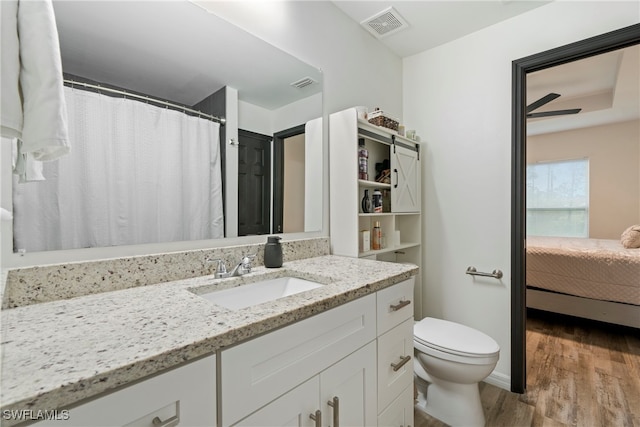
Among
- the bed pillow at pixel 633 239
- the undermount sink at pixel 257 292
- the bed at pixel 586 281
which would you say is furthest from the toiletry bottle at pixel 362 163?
the bed pillow at pixel 633 239

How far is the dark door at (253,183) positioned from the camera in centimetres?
140

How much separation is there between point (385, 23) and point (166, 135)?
1.66 m

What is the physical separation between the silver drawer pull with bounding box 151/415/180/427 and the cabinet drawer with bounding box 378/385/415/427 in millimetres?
849

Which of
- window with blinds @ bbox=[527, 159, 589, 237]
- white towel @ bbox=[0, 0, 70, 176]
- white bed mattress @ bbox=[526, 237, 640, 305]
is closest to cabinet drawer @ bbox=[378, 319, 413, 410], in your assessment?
white towel @ bbox=[0, 0, 70, 176]

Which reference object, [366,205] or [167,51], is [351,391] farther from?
[167,51]

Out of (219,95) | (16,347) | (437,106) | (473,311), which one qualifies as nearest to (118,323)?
(16,347)

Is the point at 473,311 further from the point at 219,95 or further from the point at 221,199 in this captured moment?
the point at 219,95

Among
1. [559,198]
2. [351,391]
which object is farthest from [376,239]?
[559,198]

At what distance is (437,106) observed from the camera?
2.29m

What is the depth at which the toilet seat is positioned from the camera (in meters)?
1.50

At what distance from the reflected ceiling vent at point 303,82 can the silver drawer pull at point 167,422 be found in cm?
153

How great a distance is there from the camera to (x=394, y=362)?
1226 millimetres

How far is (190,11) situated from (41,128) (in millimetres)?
936

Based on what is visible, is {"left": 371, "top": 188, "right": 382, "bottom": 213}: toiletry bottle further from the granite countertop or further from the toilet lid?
the granite countertop
